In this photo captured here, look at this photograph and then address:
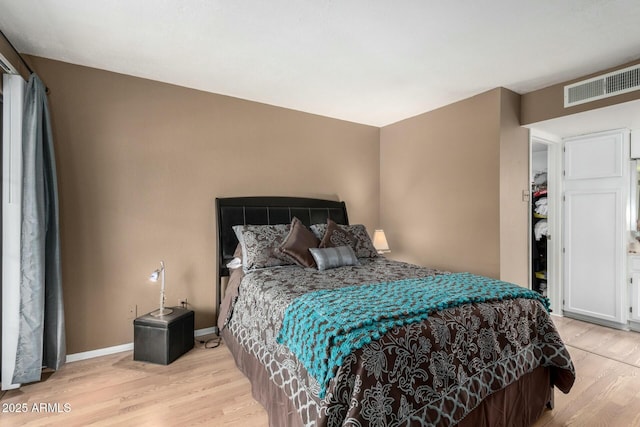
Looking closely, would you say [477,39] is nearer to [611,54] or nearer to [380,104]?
[611,54]

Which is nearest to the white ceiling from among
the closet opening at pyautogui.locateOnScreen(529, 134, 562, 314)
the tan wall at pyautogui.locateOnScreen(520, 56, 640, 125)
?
the tan wall at pyautogui.locateOnScreen(520, 56, 640, 125)

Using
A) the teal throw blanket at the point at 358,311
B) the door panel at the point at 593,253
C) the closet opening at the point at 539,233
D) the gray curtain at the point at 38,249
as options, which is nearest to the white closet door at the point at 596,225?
the door panel at the point at 593,253

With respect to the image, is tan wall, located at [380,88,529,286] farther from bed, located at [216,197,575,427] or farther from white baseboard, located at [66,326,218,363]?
white baseboard, located at [66,326,218,363]

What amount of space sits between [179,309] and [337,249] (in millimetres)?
1575

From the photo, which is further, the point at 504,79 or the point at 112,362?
the point at 504,79

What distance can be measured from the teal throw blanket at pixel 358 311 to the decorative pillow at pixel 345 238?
1.01m

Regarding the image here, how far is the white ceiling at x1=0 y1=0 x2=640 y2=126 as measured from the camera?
6.46 feet

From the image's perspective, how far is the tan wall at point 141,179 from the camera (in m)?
2.71

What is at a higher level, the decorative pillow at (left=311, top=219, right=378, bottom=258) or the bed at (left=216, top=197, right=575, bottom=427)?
the decorative pillow at (left=311, top=219, right=378, bottom=258)

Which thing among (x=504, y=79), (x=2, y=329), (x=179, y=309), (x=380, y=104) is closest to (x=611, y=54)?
(x=504, y=79)

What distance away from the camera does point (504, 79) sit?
9.83ft

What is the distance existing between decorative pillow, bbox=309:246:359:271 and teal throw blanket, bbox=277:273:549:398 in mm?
717

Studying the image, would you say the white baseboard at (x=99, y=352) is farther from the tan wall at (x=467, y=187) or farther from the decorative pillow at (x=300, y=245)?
the tan wall at (x=467, y=187)

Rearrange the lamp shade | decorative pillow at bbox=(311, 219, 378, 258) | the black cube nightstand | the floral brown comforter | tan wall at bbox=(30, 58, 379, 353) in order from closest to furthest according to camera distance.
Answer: the floral brown comforter < the black cube nightstand < tan wall at bbox=(30, 58, 379, 353) < decorative pillow at bbox=(311, 219, 378, 258) < the lamp shade
